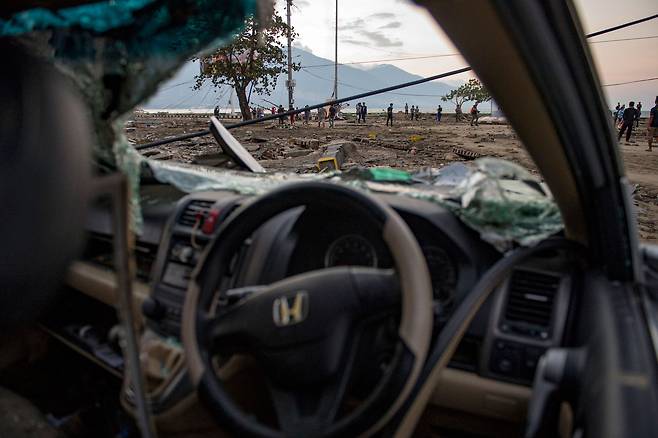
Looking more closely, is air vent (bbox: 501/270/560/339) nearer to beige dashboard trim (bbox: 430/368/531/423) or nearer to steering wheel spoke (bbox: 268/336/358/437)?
A: beige dashboard trim (bbox: 430/368/531/423)

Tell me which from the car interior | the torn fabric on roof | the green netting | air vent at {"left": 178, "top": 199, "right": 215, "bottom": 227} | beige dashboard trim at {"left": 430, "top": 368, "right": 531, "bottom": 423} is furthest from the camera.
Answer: air vent at {"left": 178, "top": 199, "right": 215, "bottom": 227}

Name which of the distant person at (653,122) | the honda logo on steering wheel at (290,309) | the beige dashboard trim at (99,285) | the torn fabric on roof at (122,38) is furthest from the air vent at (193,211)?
the distant person at (653,122)

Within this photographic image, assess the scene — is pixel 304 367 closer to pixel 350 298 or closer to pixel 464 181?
pixel 350 298

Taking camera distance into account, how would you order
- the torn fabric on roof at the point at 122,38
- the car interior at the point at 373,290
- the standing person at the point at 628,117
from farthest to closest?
the standing person at the point at 628,117 < the torn fabric on roof at the point at 122,38 < the car interior at the point at 373,290

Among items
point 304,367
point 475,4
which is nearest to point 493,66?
point 475,4

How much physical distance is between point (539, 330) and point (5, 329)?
1692mm

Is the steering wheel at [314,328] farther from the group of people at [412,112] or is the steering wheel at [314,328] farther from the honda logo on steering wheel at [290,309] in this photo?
the group of people at [412,112]

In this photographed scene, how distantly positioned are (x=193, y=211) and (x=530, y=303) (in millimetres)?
1655

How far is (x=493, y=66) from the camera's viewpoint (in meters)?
1.28

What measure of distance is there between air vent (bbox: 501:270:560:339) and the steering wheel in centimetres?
50

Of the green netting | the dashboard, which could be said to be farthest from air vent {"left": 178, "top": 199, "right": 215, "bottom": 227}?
the green netting

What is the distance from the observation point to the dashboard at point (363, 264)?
204 centimetres

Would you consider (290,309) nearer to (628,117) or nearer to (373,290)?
(373,290)

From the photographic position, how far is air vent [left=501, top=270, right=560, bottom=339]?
6.65ft
